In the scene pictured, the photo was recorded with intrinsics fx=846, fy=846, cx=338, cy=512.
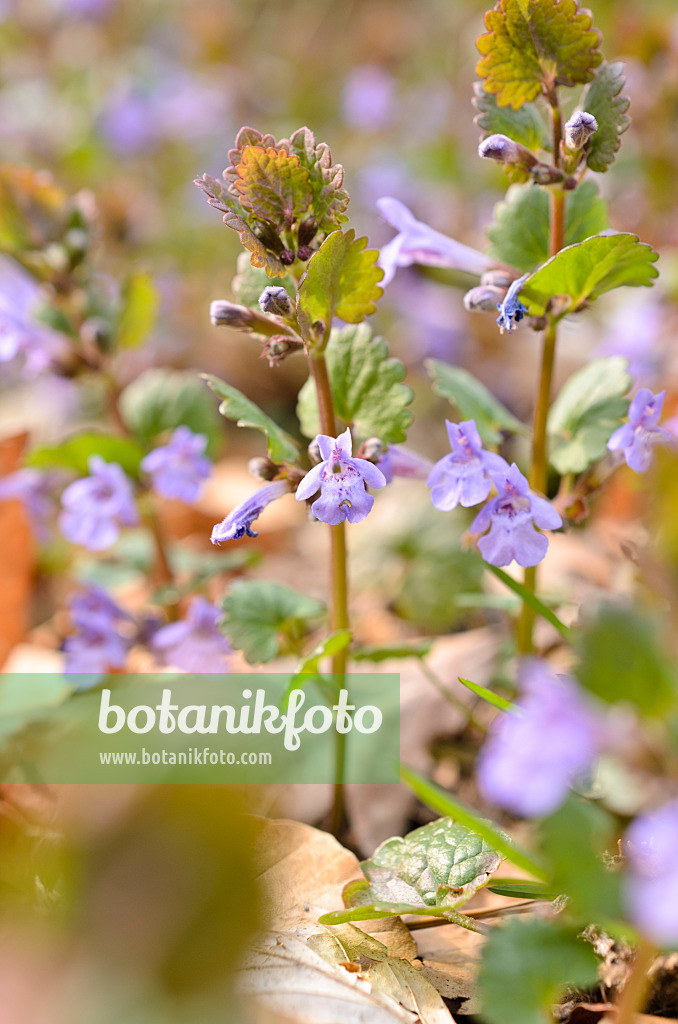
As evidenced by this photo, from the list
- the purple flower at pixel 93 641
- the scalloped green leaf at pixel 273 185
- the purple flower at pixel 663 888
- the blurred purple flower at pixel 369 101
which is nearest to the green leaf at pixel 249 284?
the scalloped green leaf at pixel 273 185

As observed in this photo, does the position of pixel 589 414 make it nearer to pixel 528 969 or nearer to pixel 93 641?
pixel 528 969

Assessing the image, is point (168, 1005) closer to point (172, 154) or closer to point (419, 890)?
point (419, 890)

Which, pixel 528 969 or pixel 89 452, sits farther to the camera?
pixel 89 452

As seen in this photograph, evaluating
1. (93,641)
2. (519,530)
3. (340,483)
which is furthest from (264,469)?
(93,641)

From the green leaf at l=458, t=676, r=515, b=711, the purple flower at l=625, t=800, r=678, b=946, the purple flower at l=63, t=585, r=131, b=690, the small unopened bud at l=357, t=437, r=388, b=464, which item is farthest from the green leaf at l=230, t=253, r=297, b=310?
the purple flower at l=625, t=800, r=678, b=946

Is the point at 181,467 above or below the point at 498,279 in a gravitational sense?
below

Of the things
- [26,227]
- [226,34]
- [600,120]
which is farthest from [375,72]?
[600,120]
